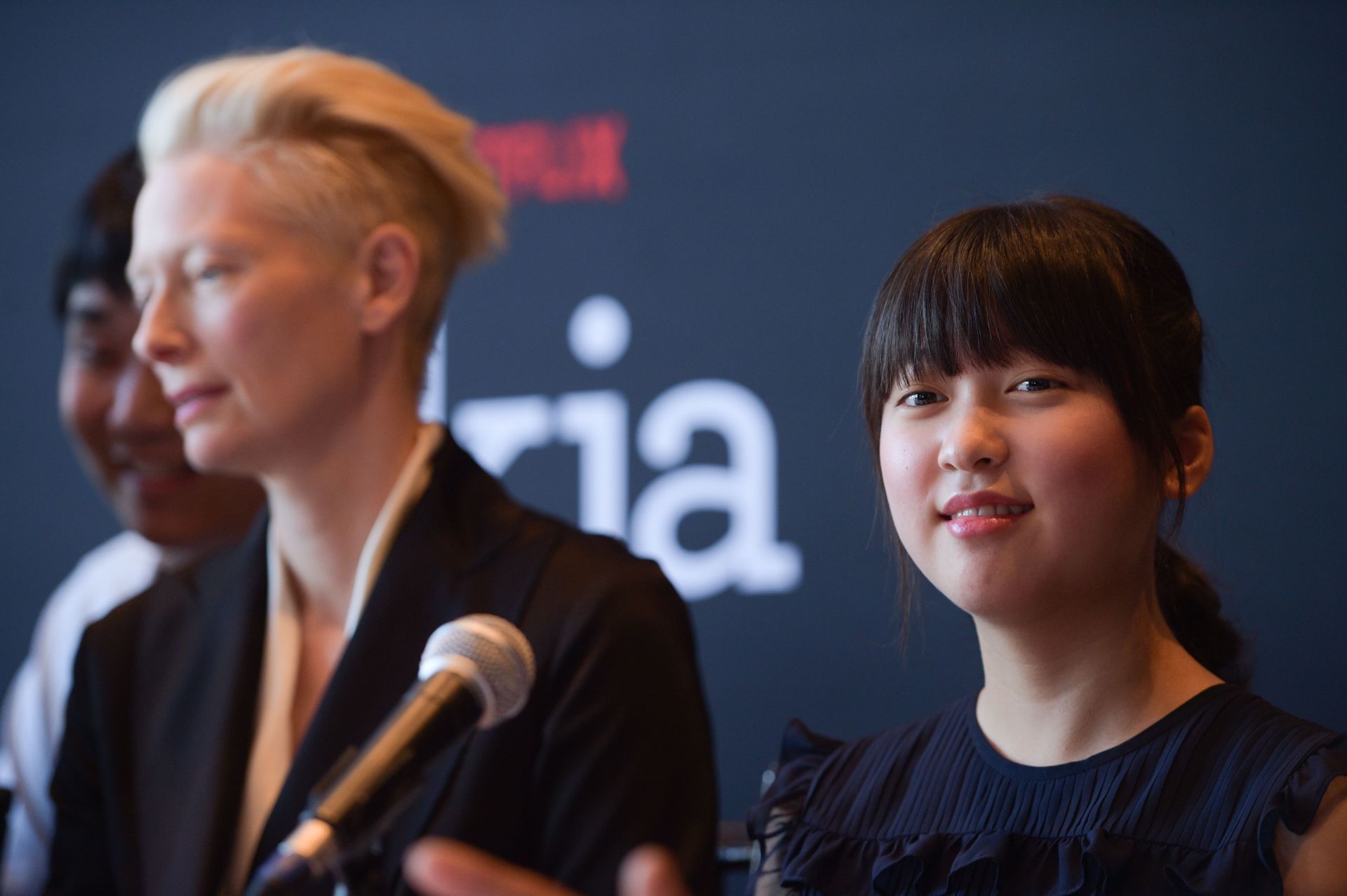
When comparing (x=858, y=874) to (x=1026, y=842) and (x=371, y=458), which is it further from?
(x=371, y=458)

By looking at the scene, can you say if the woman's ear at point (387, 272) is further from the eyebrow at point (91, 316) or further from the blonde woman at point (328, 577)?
the eyebrow at point (91, 316)

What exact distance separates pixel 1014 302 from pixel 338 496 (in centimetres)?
92

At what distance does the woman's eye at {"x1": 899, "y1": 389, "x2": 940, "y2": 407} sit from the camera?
1.13 meters

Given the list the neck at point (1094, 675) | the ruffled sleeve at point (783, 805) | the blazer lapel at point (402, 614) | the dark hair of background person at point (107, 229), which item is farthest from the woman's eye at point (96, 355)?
the neck at point (1094, 675)

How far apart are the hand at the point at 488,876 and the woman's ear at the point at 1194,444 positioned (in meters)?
0.57

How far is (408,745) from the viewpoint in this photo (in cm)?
→ 88

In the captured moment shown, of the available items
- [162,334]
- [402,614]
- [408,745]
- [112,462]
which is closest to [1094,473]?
[408,745]

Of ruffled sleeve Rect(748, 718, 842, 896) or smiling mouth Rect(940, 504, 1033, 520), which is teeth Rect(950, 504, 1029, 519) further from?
ruffled sleeve Rect(748, 718, 842, 896)

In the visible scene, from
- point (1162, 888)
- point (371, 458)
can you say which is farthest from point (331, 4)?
point (1162, 888)

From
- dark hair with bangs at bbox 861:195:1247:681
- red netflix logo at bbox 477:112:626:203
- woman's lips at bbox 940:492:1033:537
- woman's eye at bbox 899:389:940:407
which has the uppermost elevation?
red netflix logo at bbox 477:112:626:203

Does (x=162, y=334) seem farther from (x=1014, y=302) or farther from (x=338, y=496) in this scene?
(x=1014, y=302)

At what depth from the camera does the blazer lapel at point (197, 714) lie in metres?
1.54

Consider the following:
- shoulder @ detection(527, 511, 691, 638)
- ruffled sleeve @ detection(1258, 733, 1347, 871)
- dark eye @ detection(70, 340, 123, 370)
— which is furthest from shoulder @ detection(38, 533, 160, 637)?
ruffled sleeve @ detection(1258, 733, 1347, 871)

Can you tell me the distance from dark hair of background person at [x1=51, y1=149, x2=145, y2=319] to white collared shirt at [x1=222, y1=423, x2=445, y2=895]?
2.53ft
